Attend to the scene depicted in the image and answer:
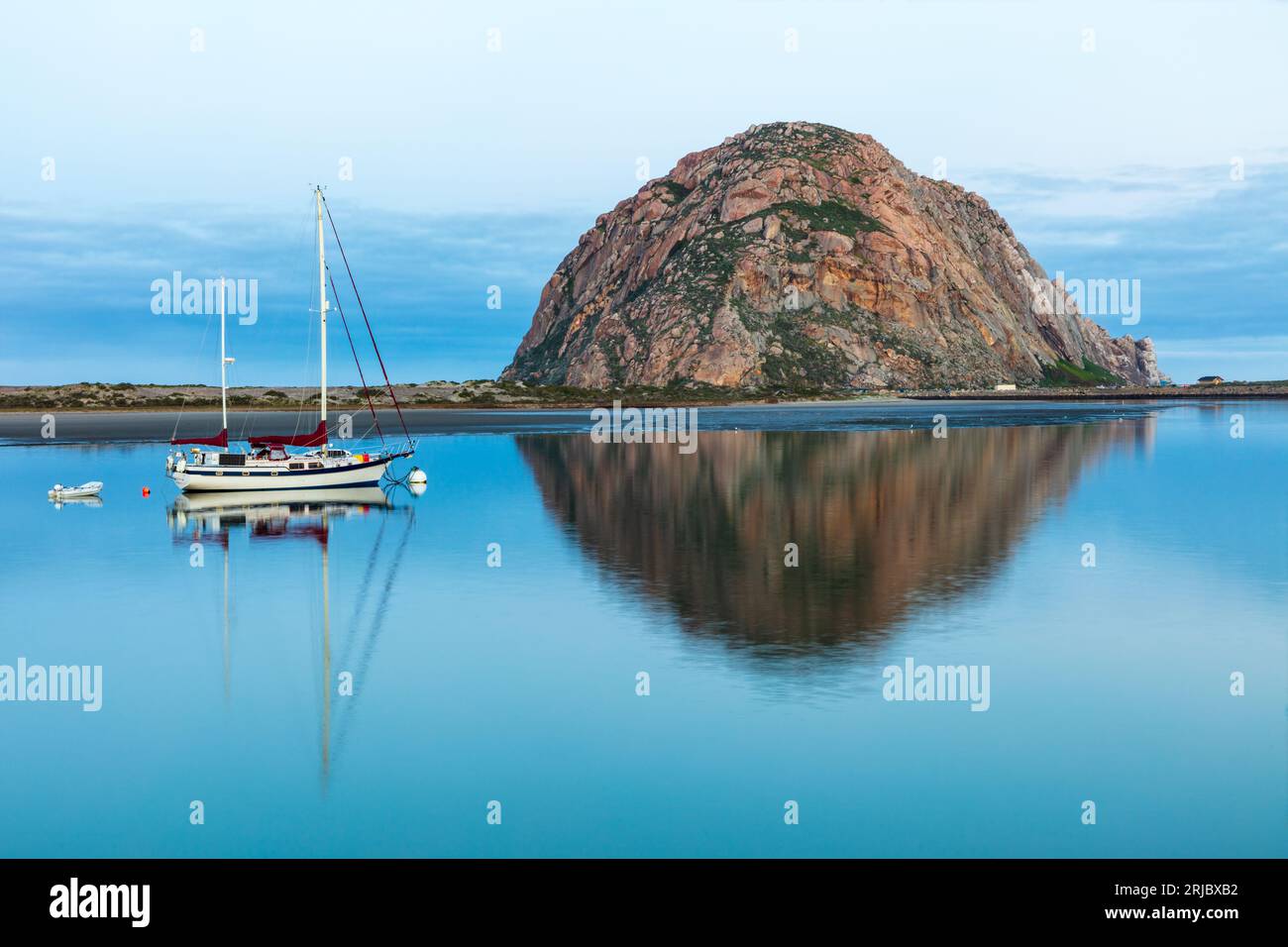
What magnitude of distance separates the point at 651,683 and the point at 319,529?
25.8 metres

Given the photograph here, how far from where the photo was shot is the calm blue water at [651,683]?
15.1 metres

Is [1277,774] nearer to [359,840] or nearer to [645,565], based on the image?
[359,840]

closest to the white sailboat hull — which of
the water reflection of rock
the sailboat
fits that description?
the sailboat

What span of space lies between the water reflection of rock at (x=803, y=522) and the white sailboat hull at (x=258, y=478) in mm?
9829

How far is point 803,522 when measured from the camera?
42.8 meters

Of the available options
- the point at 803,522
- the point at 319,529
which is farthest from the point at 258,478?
the point at 803,522

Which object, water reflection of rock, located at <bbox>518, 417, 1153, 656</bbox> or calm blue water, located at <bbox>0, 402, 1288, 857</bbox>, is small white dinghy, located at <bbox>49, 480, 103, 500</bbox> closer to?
calm blue water, located at <bbox>0, 402, 1288, 857</bbox>

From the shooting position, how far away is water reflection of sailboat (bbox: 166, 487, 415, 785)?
912 inches

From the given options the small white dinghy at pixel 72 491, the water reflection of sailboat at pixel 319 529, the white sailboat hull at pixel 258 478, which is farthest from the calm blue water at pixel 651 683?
the white sailboat hull at pixel 258 478

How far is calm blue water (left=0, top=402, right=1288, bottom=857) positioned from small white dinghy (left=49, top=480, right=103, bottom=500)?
5967mm

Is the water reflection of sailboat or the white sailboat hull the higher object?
the white sailboat hull

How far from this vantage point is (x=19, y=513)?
4862 centimetres
